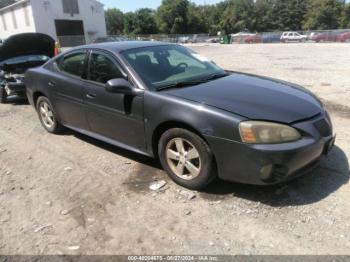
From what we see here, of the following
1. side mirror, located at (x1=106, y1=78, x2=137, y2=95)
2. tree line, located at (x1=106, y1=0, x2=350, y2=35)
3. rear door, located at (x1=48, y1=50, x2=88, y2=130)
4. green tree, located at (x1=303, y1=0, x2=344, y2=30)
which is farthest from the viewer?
tree line, located at (x1=106, y1=0, x2=350, y2=35)

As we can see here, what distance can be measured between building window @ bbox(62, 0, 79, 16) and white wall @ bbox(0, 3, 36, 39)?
5111 mm

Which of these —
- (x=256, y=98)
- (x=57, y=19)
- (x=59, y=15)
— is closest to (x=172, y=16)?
(x=59, y=15)

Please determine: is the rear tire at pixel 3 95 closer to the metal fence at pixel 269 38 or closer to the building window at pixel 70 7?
the metal fence at pixel 269 38

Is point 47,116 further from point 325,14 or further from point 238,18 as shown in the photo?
point 238,18

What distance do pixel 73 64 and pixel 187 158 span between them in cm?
249

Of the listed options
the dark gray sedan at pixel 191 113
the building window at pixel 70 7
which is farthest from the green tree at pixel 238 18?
the dark gray sedan at pixel 191 113

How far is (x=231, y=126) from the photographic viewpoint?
3.33 m

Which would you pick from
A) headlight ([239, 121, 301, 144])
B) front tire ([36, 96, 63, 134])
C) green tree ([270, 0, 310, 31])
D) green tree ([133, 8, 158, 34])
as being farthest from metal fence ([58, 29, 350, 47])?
green tree ([270, 0, 310, 31])

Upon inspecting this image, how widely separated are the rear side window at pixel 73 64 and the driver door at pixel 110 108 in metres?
0.21

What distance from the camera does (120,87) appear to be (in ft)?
13.2

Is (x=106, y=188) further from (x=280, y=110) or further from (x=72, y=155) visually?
(x=280, y=110)

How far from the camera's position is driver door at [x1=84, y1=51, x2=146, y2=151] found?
4.15 metres

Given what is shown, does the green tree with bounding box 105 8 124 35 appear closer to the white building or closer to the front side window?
the white building

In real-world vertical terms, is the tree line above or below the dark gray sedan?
below
